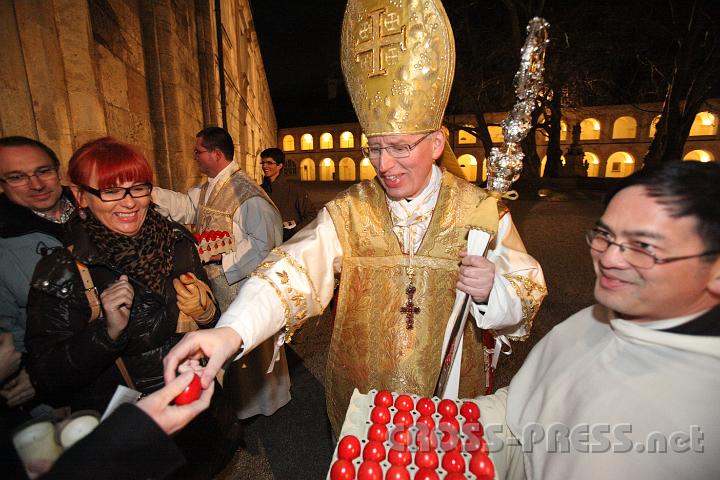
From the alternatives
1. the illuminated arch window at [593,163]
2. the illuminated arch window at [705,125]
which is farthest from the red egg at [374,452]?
the illuminated arch window at [705,125]

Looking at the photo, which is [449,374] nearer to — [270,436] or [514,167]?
[514,167]

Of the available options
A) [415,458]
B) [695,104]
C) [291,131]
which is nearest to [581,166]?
[695,104]

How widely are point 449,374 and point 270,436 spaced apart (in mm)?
1980

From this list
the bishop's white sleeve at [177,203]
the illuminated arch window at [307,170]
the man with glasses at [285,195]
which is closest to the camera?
the bishop's white sleeve at [177,203]

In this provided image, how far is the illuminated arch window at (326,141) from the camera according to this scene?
4566cm

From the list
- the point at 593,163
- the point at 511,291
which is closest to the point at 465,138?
the point at 593,163

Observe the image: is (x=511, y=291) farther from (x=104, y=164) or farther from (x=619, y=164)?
(x=619, y=164)

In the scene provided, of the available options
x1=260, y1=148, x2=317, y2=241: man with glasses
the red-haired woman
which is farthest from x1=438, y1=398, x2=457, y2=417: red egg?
x1=260, y1=148, x2=317, y2=241: man with glasses

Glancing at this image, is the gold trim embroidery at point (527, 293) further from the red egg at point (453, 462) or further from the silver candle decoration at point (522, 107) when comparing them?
the red egg at point (453, 462)

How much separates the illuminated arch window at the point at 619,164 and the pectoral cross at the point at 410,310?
4087 centimetres

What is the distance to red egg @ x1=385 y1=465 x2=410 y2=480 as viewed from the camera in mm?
1077

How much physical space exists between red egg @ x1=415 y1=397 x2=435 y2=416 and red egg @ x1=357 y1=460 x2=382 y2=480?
27 cm

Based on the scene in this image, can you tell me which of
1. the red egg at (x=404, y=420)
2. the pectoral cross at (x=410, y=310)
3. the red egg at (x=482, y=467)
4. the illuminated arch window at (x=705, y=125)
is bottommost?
the red egg at (x=482, y=467)

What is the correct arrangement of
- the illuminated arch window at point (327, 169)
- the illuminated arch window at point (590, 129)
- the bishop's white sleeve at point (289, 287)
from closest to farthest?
the bishop's white sleeve at point (289, 287)
the illuminated arch window at point (590, 129)
the illuminated arch window at point (327, 169)
